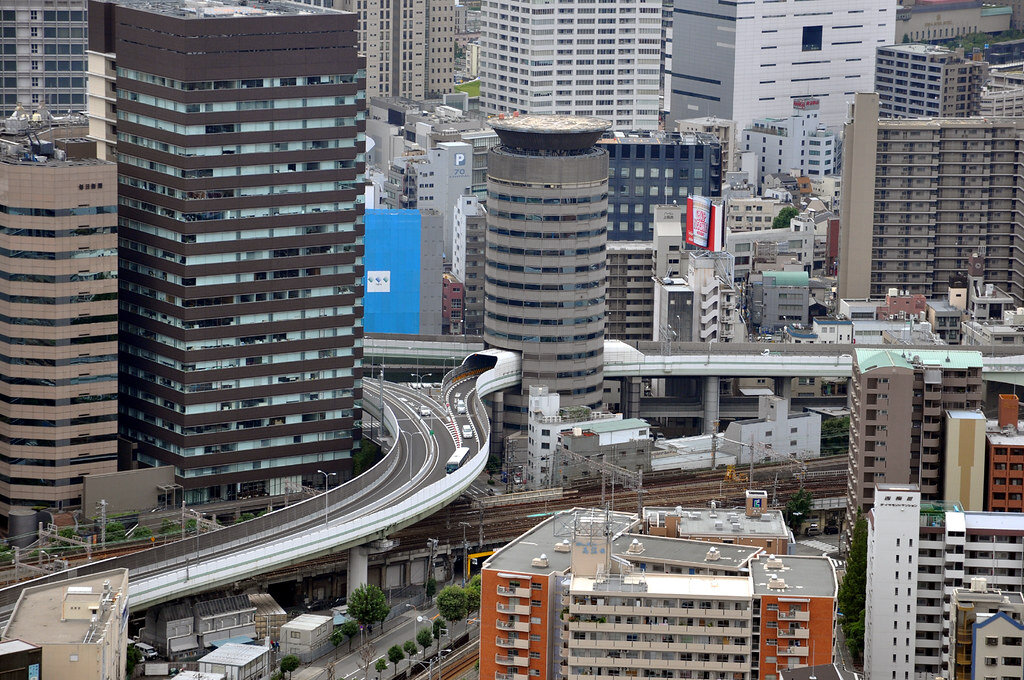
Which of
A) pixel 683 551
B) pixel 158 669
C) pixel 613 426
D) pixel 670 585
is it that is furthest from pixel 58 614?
pixel 613 426

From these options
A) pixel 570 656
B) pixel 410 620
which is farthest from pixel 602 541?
pixel 410 620

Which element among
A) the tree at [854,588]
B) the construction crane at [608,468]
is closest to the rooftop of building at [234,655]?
the tree at [854,588]

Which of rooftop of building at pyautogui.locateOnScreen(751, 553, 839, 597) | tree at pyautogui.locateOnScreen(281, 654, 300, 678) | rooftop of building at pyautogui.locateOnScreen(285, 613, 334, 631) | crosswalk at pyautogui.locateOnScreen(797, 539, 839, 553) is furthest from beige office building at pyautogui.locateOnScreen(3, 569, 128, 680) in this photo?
crosswalk at pyautogui.locateOnScreen(797, 539, 839, 553)

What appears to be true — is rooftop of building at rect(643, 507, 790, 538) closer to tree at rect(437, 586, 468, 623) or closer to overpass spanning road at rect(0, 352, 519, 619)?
tree at rect(437, 586, 468, 623)

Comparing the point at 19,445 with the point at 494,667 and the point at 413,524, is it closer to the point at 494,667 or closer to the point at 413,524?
the point at 413,524

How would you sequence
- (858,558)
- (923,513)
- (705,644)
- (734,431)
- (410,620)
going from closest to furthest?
1. (705,644)
2. (923,513)
3. (858,558)
4. (410,620)
5. (734,431)

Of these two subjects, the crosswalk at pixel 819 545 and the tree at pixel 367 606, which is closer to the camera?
the tree at pixel 367 606

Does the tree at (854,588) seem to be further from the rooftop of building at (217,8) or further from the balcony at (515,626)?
the rooftop of building at (217,8)
